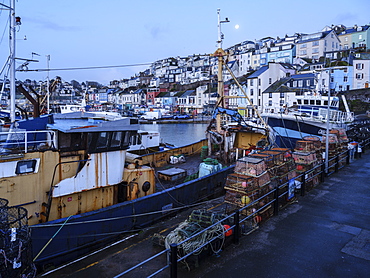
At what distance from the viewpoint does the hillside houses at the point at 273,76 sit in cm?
5031

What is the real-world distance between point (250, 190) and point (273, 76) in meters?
56.2

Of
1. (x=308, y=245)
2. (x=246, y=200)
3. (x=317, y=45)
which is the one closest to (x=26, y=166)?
(x=246, y=200)

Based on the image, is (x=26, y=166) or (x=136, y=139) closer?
(x=26, y=166)

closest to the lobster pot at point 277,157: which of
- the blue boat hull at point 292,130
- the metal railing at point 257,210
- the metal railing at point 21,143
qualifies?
the metal railing at point 257,210

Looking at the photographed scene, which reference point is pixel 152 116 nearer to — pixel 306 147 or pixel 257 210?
pixel 306 147

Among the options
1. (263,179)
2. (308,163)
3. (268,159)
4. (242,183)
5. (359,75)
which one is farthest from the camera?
(359,75)

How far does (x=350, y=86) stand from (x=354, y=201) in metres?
49.8

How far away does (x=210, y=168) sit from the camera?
14617 mm

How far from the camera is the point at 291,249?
6.74 metres

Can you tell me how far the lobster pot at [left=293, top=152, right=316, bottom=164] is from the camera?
11320 mm

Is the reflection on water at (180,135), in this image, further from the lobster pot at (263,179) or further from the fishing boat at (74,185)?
the lobster pot at (263,179)

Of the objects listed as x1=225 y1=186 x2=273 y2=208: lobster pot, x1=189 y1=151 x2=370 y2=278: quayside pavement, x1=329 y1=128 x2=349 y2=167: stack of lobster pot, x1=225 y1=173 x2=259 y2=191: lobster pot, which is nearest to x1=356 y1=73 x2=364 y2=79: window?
x1=329 y1=128 x2=349 y2=167: stack of lobster pot

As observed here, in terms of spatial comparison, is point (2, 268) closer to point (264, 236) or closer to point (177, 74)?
point (264, 236)

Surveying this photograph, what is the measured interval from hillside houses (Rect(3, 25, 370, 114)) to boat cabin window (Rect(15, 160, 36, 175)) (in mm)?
13292
